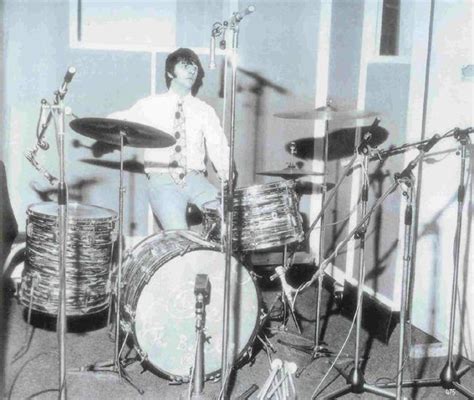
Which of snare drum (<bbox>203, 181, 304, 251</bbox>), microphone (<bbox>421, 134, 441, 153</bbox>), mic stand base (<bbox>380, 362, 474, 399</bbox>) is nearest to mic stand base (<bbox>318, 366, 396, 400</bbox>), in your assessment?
mic stand base (<bbox>380, 362, 474, 399</bbox>)

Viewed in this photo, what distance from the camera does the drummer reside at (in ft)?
14.2

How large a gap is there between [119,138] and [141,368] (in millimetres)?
1348

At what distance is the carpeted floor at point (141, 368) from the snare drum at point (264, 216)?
739 mm

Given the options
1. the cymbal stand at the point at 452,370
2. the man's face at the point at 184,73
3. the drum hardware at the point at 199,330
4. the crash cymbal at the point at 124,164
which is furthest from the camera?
the crash cymbal at the point at 124,164

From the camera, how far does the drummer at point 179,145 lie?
14.2 feet

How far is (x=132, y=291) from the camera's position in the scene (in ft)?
10.9

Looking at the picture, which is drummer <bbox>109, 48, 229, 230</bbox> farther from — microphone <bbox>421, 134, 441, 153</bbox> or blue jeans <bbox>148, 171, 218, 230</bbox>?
microphone <bbox>421, 134, 441, 153</bbox>

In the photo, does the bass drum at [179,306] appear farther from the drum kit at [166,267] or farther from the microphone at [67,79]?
the microphone at [67,79]

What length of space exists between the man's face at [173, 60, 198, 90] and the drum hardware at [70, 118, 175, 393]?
107 cm

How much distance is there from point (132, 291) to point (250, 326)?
0.70m

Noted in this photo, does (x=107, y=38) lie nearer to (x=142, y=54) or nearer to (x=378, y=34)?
(x=142, y=54)

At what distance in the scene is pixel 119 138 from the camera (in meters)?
3.44

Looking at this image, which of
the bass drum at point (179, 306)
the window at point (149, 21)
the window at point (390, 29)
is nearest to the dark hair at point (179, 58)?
the window at point (149, 21)

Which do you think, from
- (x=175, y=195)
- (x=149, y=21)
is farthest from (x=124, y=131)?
(x=149, y=21)
